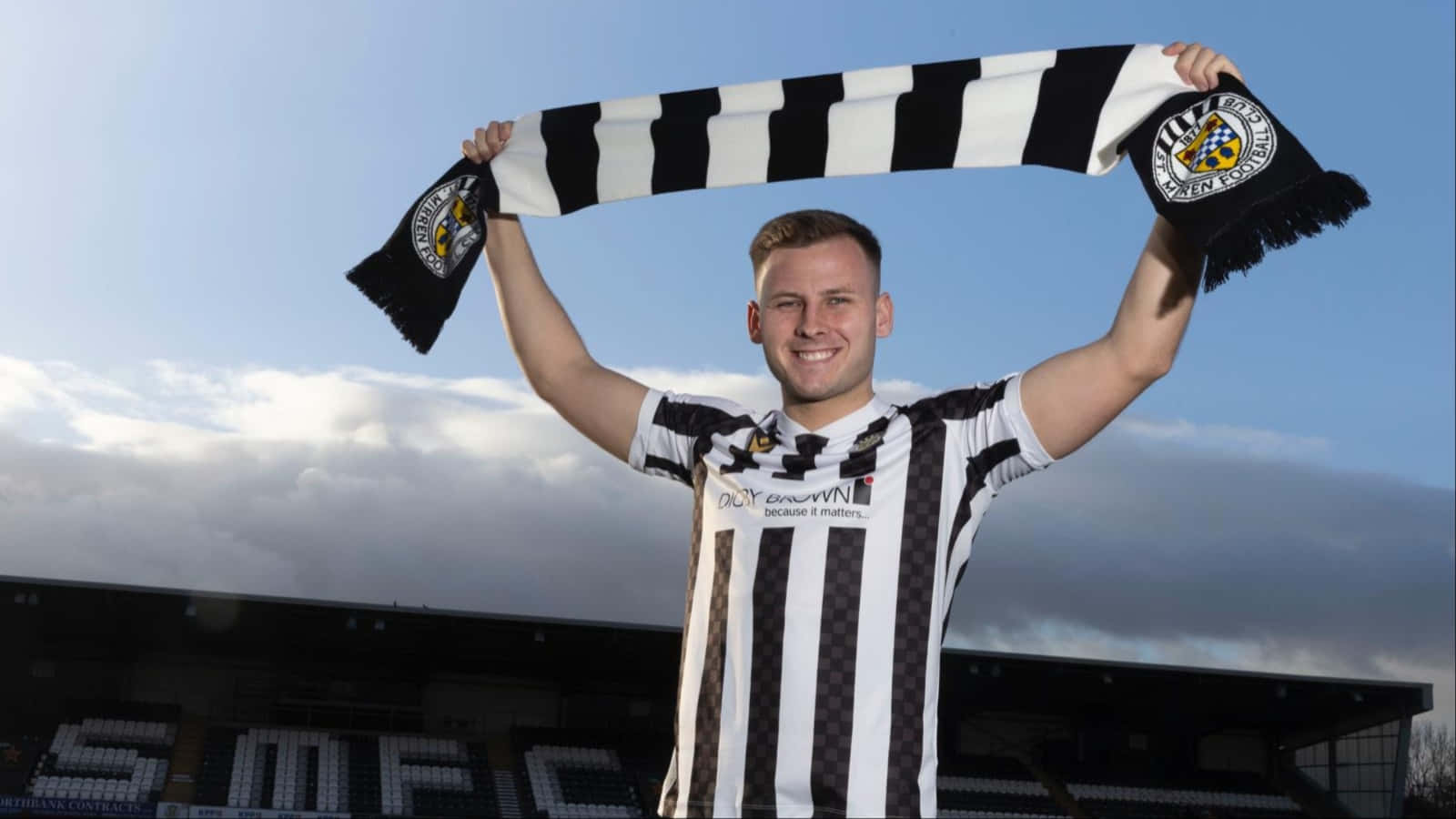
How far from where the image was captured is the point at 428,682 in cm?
2398

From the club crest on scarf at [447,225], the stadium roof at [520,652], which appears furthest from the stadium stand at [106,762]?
the club crest on scarf at [447,225]

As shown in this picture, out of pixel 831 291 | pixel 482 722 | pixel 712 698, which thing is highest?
pixel 482 722

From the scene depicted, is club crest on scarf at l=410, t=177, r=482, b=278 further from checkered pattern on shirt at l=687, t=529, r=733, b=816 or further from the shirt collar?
checkered pattern on shirt at l=687, t=529, r=733, b=816

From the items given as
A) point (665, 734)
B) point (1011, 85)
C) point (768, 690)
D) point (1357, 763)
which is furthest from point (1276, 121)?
point (1357, 763)

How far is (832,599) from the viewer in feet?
7.88

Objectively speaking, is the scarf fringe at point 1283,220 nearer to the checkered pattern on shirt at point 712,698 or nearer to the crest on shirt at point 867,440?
the crest on shirt at point 867,440

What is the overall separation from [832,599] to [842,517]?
→ 0.15m

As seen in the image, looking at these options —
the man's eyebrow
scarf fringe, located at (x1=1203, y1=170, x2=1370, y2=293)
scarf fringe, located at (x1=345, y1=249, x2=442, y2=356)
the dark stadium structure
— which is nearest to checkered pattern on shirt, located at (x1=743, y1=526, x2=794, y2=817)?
the man's eyebrow

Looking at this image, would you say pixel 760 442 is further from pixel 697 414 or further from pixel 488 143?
pixel 488 143

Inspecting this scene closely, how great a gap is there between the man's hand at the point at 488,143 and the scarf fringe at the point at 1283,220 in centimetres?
163

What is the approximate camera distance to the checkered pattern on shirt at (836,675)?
2334 mm

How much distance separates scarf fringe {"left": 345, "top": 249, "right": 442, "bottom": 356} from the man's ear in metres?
0.82

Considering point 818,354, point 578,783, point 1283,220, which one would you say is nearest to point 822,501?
point 818,354

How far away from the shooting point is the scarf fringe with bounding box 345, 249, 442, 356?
316 centimetres
